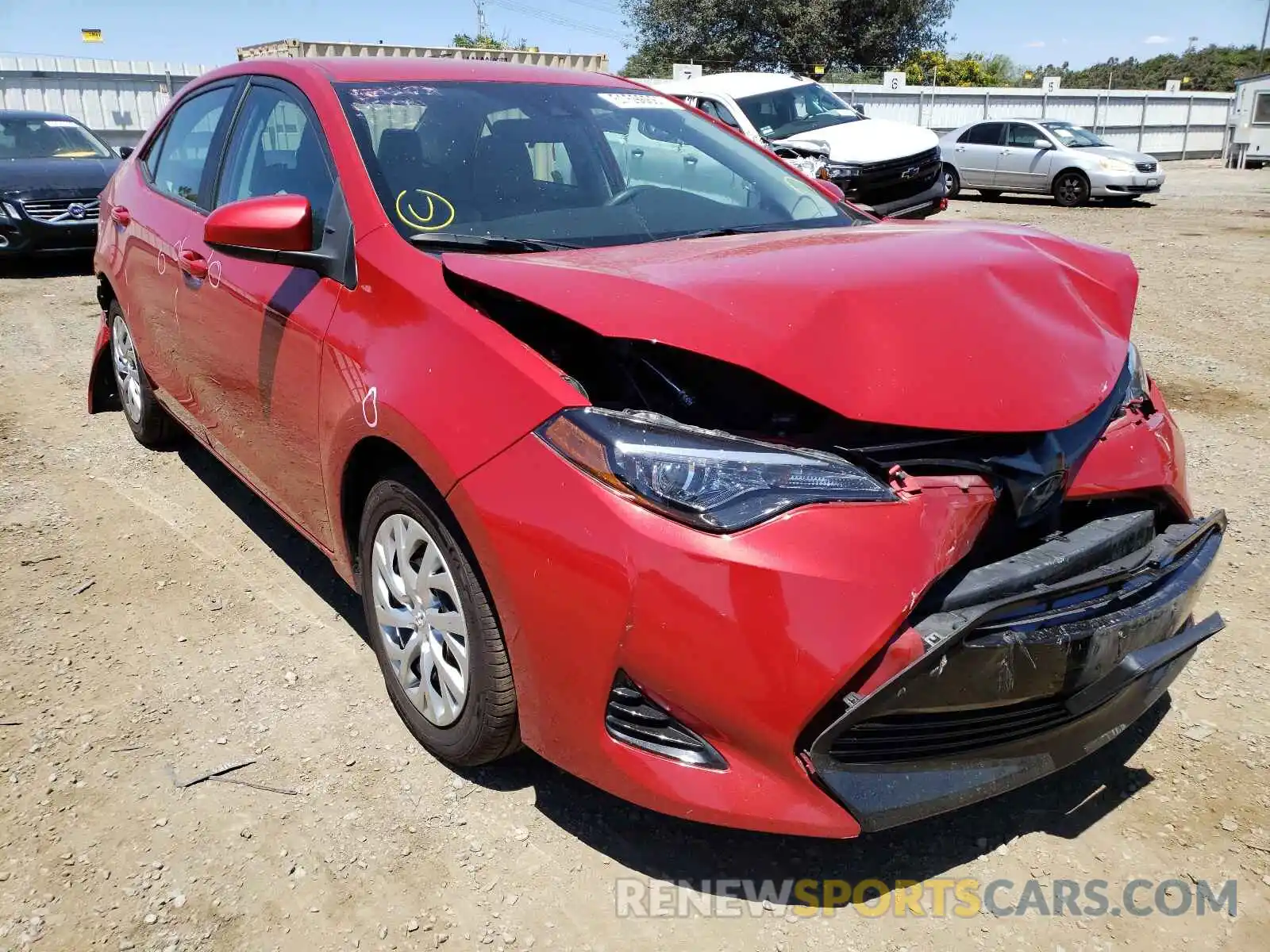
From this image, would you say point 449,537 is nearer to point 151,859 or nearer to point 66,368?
point 151,859

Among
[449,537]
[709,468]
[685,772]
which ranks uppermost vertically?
[709,468]

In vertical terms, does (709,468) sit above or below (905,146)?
below

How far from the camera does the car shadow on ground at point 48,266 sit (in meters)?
10.3

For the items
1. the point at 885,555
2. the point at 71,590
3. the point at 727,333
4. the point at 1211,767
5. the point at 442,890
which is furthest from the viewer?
the point at 71,590

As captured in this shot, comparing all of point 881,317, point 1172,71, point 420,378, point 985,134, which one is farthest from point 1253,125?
point 1172,71

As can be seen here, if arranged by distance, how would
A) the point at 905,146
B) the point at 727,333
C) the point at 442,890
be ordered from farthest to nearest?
the point at 905,146 < the point at 442,890 < the point at 727,333

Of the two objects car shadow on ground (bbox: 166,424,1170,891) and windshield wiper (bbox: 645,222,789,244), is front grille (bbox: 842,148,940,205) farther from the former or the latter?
car shadow on ground (bbox: 166,424,1170,891)

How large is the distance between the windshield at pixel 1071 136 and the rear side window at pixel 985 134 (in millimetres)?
746

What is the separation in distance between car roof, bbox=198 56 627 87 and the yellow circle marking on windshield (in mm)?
613

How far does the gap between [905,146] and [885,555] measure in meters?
10.6

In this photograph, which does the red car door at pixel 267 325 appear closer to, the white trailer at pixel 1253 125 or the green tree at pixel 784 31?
the white trailer at pixel 1253 125

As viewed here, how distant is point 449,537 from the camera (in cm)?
217

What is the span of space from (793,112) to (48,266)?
29.1 feet

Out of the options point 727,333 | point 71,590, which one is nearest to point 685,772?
point 727,333
